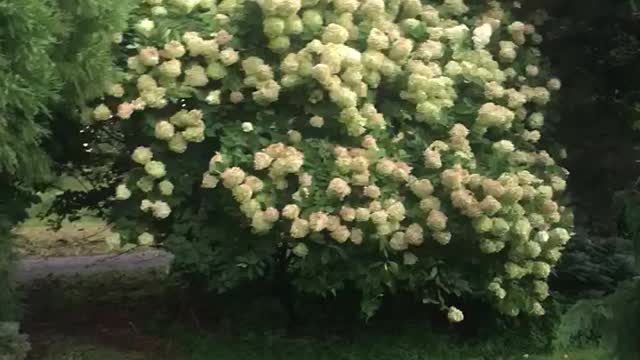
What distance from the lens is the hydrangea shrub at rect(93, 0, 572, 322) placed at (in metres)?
4.70

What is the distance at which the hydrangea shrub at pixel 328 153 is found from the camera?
4.70 meters

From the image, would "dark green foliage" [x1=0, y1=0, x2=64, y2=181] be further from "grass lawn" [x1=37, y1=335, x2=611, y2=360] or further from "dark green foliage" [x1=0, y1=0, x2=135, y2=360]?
"grass lawn" [x1=37, y1=335, x2=611, y2=360]

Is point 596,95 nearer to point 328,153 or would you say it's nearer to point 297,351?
point 328,153

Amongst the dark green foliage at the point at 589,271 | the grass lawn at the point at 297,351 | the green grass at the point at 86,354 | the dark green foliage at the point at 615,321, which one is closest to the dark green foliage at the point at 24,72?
the green grass at the point at 86,354

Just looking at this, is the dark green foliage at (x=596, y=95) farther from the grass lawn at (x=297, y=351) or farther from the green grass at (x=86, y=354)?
the green grass at (x=86, y=354)

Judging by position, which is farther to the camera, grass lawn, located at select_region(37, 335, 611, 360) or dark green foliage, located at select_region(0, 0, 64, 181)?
grass lawn, located at select_region(37, 335, 611, 360)

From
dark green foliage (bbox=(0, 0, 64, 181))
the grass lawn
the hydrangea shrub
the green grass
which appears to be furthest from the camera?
the grass lawn

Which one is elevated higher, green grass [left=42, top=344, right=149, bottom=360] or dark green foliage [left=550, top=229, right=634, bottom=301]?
dark green foliage [left=550, top=229, right=634, bottom=301]

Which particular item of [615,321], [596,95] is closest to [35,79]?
[615,321]

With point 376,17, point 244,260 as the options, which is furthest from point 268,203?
Result: point 376,17

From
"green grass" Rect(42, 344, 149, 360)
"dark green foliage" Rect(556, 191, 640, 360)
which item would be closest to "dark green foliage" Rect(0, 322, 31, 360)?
"green grass" Rect(42, 344, 149, 360)

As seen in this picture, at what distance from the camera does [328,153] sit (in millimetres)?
4777

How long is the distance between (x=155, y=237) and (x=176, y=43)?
1.03 meters

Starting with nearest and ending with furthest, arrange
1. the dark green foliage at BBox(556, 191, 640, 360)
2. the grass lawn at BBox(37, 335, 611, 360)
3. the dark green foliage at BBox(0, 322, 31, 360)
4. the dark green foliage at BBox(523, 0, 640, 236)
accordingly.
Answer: the dark green foliage at BBox(556, 191, 640, 360) → the dark green foliage at BBox(0, 322, 31, 360) → the grass lawn at BBox(37, 335, 611, 360) → the dark green foliage at BBox(523, 0, 640, 236)
